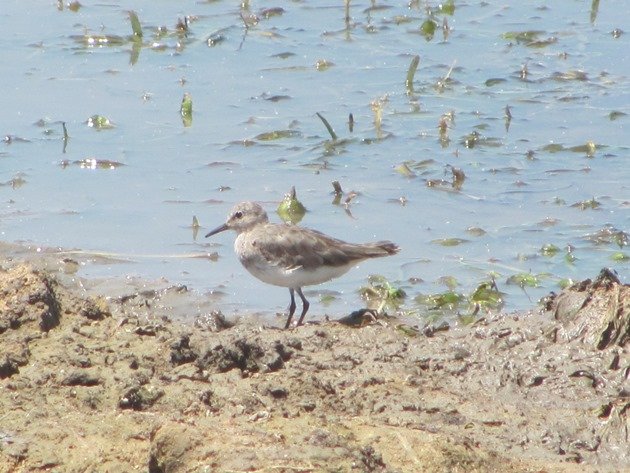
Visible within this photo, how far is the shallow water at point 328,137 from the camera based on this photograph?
1000cm

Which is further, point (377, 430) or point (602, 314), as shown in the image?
point (602, 314)

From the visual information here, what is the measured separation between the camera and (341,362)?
7.30 m

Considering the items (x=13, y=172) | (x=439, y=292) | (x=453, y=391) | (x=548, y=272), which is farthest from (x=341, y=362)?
(x=13, y=172)

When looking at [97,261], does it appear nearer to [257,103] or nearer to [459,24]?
[257,103]

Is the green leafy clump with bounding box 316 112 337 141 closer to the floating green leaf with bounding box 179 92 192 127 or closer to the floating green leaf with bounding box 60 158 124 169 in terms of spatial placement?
the floating green leaf with bounding box 179 92 192 127

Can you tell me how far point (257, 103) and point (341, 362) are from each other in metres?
6.27

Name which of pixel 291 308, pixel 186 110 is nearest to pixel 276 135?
pixel 186 110

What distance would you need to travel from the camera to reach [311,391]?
262 inches

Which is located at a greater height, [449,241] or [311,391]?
[311,391]

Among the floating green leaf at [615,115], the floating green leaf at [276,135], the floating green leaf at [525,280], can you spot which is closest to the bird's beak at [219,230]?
the floating green leaf at [525,280]

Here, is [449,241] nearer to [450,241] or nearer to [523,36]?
[450,241]

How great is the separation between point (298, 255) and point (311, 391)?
2686mm

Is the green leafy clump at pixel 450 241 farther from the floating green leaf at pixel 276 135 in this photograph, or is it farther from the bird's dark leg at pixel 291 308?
the floating green leaf at pixel 276 135

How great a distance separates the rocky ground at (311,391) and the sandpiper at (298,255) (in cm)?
96
